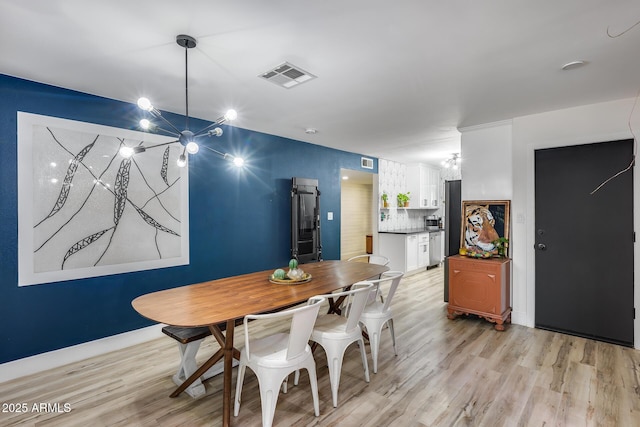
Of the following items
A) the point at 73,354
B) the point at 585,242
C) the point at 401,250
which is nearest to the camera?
the point at 73,354

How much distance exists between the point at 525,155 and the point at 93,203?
462 cm

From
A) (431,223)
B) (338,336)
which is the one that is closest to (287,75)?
(338,336)

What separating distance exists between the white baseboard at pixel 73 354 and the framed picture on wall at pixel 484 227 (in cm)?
384

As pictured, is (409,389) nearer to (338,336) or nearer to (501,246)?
(338,336)

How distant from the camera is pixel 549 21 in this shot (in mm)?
1842

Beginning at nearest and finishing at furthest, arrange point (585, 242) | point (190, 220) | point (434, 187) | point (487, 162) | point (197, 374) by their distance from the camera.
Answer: point (197, 374)
point (585, 242)
point (190, 220)
point (487, 162)
point (434, 187)

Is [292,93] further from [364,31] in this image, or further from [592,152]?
[592,152]

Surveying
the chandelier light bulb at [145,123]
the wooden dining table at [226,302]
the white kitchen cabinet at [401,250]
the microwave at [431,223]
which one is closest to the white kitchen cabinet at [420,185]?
the microwave at [431,223]

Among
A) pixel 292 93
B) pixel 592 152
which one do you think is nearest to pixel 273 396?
pixel 292 93

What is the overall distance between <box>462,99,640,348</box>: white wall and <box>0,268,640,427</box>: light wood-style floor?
0.64 meters

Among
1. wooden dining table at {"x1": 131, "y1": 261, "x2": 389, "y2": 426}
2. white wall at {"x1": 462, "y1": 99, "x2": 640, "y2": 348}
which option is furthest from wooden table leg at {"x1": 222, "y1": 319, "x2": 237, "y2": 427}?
white wall at {"x1": 462, "y1": 99, "x2": 640, "y2": 348}

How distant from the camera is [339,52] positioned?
220 cm

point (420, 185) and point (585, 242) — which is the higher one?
point (420, 185)

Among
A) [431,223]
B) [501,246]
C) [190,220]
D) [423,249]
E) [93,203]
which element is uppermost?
[93,203]
